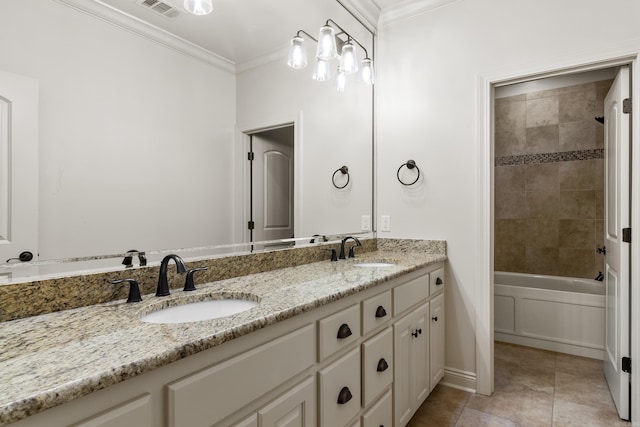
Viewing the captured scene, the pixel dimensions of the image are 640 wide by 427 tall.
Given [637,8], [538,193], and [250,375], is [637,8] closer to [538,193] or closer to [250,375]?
[538,193]

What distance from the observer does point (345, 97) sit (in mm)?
2482

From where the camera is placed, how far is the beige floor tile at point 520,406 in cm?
203

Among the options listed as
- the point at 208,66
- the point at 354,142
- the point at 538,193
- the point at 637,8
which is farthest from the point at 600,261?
the point at 208,66

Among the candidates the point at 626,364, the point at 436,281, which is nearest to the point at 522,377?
the point at 626,364

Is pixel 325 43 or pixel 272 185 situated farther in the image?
pixel 325 43

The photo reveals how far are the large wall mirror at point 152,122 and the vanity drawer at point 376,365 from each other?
70 centimetres

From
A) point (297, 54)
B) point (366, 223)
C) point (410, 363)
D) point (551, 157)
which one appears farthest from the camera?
point (551, 157)

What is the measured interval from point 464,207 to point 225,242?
5.21 ft

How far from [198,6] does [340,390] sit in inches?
61.9

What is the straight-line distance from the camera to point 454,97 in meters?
2.42

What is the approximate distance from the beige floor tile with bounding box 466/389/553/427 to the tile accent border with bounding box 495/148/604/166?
7.67 ft

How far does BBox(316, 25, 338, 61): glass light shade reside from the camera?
214cm

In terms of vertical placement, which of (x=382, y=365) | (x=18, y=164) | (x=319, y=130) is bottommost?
(x=382, y=365)

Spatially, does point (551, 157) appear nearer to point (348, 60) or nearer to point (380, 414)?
point (348, 60)
